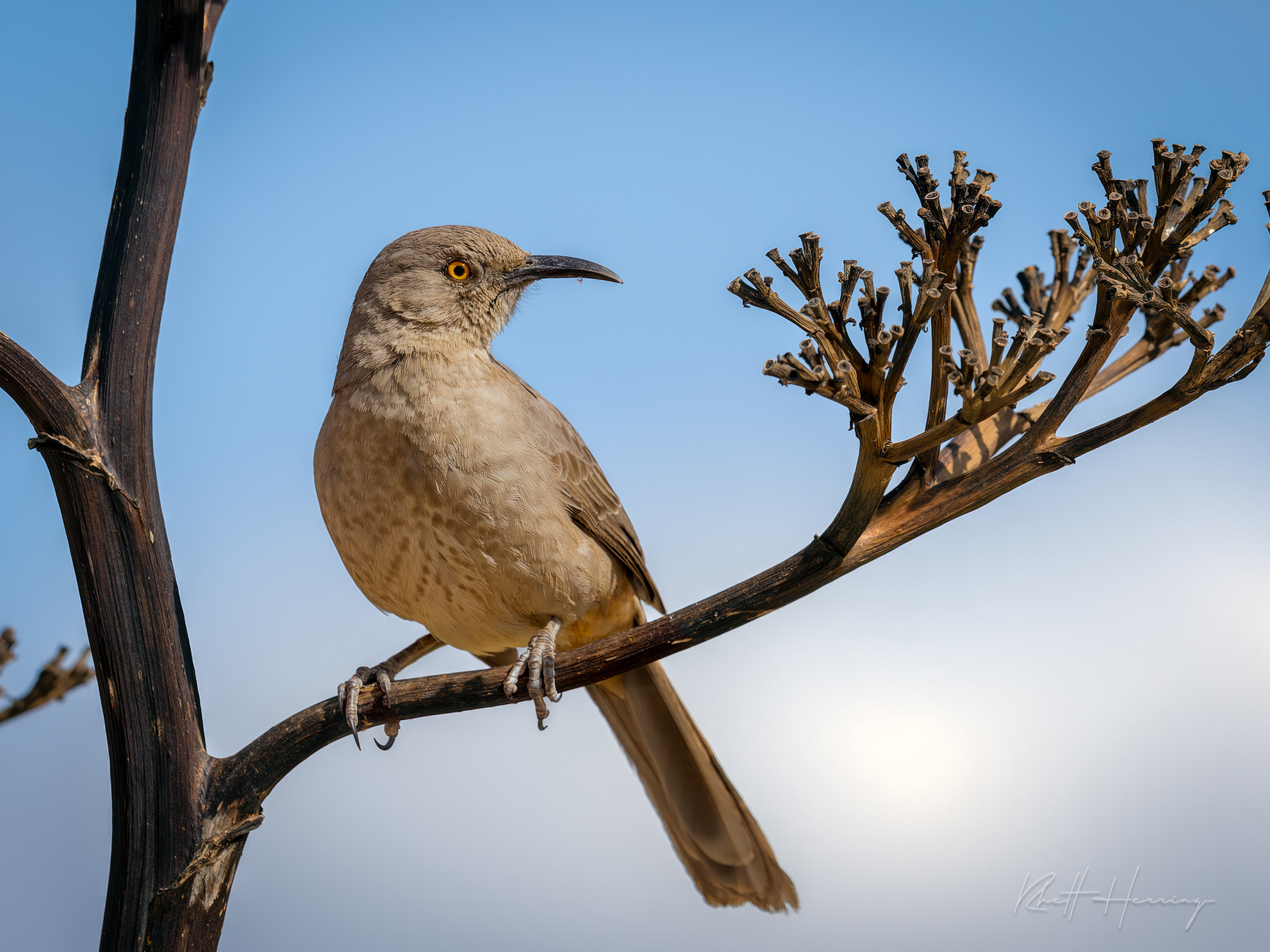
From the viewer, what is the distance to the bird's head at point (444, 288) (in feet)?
11.3

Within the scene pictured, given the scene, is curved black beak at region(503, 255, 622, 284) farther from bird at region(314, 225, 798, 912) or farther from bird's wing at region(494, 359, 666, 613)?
bird's wing at region(494, 359, 666, 613)

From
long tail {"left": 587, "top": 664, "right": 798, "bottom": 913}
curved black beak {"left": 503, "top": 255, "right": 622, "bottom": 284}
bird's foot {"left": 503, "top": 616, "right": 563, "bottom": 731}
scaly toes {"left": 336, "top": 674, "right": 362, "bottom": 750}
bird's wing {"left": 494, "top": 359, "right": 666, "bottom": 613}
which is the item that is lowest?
long tail {"left": 587, "top": 664, "right": 798, "bottom": 913}

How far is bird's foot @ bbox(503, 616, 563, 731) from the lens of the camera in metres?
2.79

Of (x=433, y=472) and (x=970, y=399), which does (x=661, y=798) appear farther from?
(x=970, y=399)

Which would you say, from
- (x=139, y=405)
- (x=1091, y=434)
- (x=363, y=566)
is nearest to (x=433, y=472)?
(x=363, y=566)

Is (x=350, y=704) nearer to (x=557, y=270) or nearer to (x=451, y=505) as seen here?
(x=451, y=505)

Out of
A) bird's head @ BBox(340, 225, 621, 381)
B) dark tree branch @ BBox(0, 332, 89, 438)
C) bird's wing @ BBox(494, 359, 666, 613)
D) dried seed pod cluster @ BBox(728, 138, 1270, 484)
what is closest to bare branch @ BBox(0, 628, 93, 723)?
dark tree branch @ BBox(0, 332, 89, 438)

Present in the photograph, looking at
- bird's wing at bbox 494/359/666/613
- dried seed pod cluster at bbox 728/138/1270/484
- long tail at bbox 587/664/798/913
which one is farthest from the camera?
long tail at bbox 587/664/798/913

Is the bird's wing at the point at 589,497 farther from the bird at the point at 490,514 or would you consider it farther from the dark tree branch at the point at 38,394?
the dark tree branch at the point at 38,394

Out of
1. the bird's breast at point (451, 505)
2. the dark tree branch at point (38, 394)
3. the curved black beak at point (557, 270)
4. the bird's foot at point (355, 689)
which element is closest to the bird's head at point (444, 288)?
the curved black beak at point (557, 270)

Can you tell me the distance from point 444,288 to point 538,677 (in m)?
1.50

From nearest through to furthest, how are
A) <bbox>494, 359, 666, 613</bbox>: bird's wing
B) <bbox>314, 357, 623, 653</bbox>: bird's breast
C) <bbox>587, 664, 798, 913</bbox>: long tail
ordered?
<bbox>314, 357, 623, 653</bbox>: bird's breast
<bbox>494, 359, 666, 613</bbox>: bird's wing
<bbox>587, 664, 798, 913</bbox>: long tail

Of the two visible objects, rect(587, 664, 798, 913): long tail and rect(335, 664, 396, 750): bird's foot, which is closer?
rect(335, 664, 396, 750): bird's foot

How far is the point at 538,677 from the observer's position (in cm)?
286
